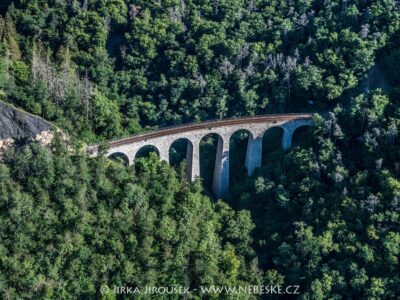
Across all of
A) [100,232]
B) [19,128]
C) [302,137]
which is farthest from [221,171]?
[19,128]

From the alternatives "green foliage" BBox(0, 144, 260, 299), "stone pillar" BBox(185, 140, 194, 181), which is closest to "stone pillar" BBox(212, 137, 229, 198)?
"stone pillar" BBox(185, 140, 194, 181)

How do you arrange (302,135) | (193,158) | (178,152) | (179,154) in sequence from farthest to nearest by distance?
(178,152) < (179,154) < (302,135) < (193,158)

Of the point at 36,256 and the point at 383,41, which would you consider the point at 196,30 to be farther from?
the point at 36,256

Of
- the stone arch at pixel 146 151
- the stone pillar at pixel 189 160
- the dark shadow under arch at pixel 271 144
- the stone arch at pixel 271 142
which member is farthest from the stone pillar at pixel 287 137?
the stone arch at pixel 146 151

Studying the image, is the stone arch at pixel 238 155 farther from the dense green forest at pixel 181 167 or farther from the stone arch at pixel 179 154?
the stone arch at pixel 179 154

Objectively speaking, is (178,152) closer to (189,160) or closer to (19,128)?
(189,160)

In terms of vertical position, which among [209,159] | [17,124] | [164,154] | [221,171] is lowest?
[221,171]
